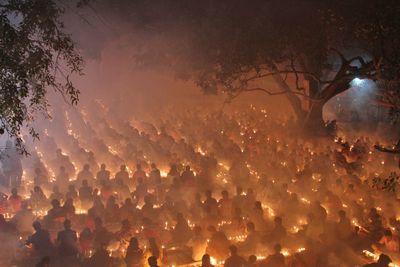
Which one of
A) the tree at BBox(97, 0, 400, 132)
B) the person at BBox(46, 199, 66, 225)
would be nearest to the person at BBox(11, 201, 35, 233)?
the person at BBox(46, 199, 66, 225)

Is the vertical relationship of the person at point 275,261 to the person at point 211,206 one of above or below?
below

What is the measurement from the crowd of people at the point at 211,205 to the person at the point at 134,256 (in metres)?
0.02

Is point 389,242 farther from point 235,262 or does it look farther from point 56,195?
point 56,195

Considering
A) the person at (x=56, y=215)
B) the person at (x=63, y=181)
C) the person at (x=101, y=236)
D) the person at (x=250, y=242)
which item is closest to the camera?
the person at (x=250, y=242)

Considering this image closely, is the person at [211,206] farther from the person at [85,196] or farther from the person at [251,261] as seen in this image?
the person at [85,196]

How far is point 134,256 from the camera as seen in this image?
8703 mm

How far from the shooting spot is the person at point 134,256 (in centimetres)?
871

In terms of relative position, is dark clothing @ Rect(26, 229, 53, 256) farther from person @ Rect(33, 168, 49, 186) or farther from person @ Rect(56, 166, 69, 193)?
person @ Rect(33, 168, 49, 186)

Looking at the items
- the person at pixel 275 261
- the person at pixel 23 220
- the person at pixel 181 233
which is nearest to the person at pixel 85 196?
the person at pixel 23 220

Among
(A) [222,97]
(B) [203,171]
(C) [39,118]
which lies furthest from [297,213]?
(C) [39,118]

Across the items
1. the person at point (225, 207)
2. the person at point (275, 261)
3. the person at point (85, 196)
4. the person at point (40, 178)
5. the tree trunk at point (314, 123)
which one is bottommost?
the person at point (275, 261)

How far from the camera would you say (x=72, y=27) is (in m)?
24.2

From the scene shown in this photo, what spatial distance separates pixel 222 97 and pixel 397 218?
14262 millimetres

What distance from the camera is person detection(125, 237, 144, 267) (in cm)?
871
